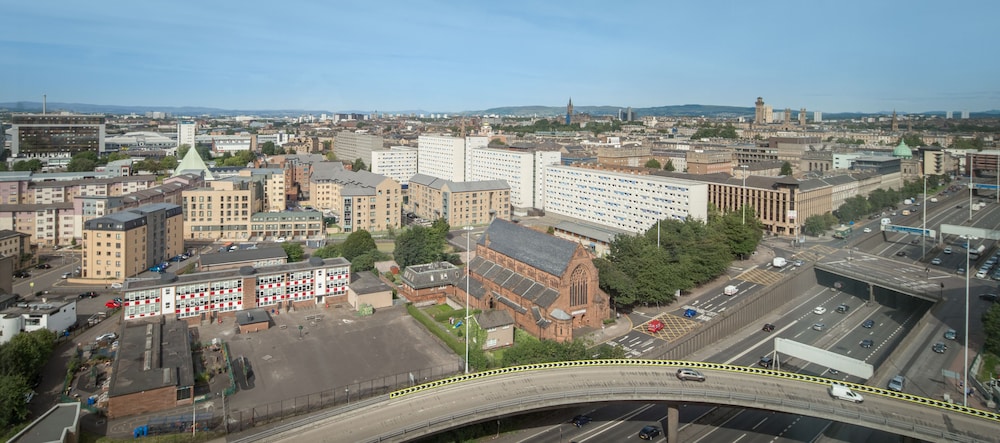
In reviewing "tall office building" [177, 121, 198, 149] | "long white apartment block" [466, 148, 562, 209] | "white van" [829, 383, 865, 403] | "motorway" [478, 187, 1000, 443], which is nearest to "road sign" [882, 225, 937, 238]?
"motorway" [478, 187, 1000, 443]

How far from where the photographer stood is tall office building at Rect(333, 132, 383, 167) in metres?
111

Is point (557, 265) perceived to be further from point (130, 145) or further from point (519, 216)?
point (130, 145)

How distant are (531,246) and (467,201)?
101 feet

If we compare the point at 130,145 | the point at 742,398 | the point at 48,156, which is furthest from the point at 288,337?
the point at 130,145

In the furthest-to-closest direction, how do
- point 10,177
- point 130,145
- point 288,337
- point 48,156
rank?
point 130,145
point 48,156
point 10,177
point 288,337

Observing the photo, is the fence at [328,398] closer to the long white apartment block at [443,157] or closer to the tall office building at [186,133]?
the long white apartment block at [443,157]

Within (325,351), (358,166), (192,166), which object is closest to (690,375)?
(325,351)

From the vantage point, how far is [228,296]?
4072 centimetres

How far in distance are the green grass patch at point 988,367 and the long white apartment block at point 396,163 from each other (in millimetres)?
80370

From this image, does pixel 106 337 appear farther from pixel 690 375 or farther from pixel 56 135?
pixel 56 135

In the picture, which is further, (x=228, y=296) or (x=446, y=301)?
(x=446, y=301)

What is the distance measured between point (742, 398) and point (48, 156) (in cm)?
12209

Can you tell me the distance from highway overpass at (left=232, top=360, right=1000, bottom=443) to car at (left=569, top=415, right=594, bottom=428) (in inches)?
83.3

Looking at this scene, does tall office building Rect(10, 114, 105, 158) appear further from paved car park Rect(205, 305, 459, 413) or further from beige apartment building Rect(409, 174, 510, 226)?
paved car park Rect(205, 305, 459, 413)
